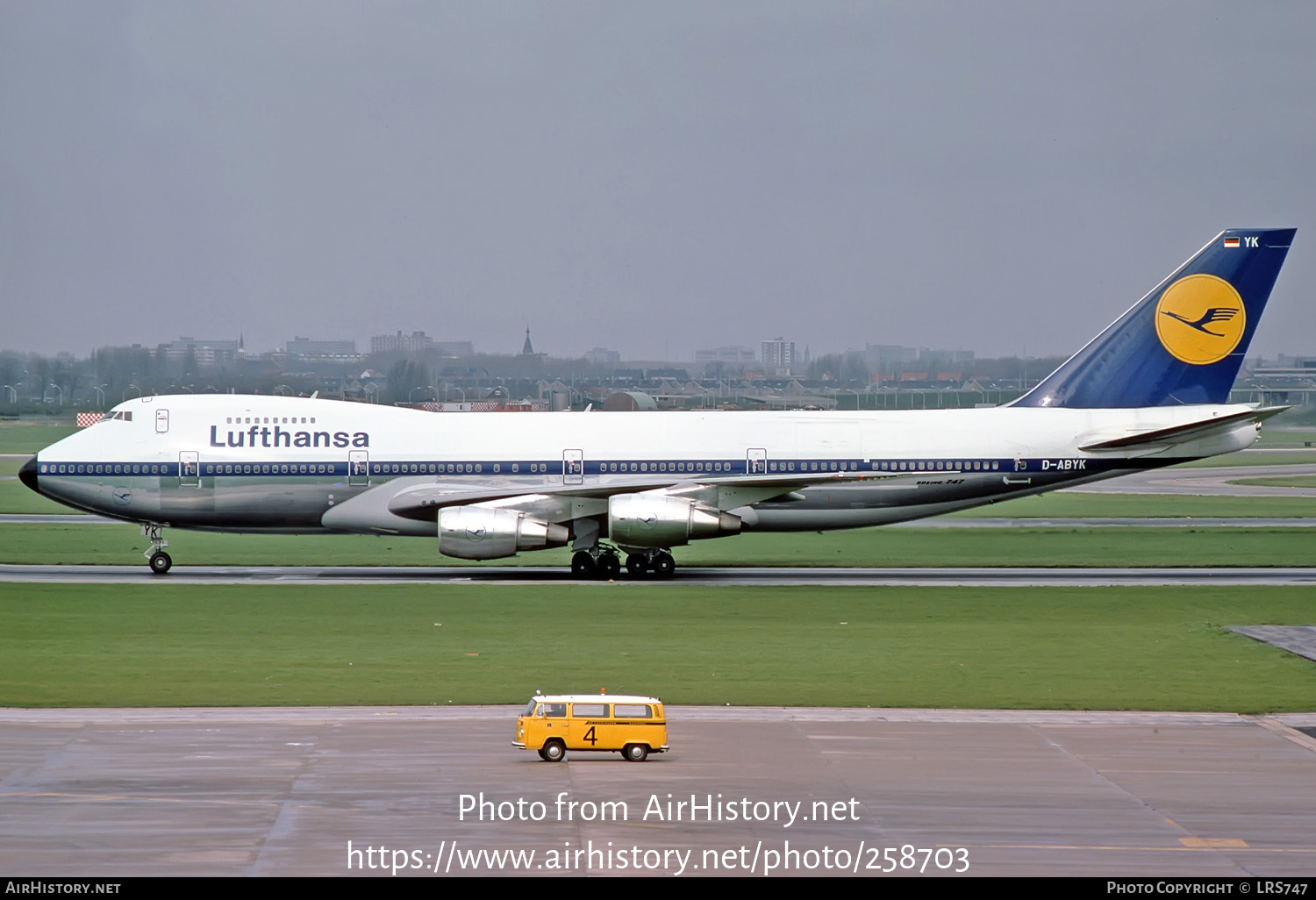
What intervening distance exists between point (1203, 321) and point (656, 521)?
18262 millimetres

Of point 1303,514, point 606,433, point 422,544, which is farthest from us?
point 1303,514

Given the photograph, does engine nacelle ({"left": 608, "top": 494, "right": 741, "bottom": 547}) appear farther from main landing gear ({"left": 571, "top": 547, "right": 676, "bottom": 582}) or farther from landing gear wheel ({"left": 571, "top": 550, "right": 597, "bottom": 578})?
landing gear wheel ({"left": 571, "top": 550, "right": 597, "bottom": 578})

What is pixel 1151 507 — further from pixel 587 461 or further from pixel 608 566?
pixel 608 566

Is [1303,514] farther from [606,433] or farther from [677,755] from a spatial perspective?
[677,755]

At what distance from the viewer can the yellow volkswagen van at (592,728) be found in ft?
60.3

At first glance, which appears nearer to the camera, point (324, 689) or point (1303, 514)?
point (324, 689)

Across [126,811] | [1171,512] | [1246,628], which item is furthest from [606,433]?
[1171,512]

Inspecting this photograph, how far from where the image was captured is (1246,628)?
99.7 feet

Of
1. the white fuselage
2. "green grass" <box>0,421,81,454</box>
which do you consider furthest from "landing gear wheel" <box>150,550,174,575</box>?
"green grass" <box>0,421,81,454</box>

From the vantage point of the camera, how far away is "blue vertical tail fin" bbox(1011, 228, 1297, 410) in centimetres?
4350

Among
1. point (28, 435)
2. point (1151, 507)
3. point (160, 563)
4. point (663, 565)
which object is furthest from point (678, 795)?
point (28, 435)

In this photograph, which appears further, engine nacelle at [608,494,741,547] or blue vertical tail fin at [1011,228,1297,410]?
blue vertical tail fin at [1011,228,1297,410]

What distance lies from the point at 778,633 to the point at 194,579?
60.6 feet

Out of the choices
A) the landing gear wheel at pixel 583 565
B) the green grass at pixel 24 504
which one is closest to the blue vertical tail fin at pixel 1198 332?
the landing gear wheel at pixel 583 565
